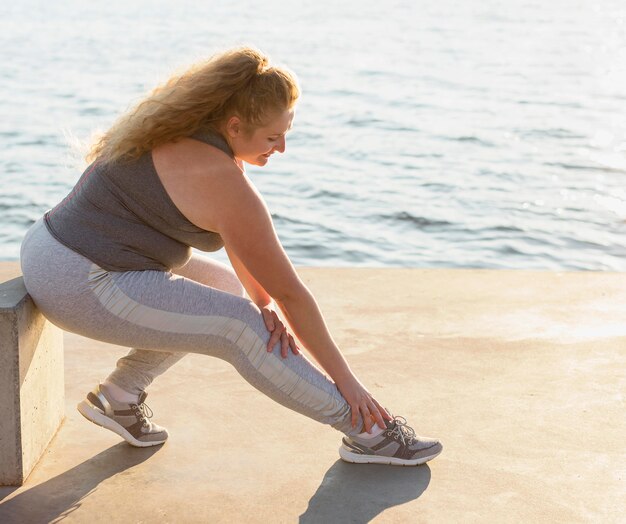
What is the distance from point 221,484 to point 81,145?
1021 millimetres

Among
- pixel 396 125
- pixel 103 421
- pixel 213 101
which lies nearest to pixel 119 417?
pixel 103 421

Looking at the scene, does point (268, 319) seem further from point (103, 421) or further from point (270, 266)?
point (103, 421)

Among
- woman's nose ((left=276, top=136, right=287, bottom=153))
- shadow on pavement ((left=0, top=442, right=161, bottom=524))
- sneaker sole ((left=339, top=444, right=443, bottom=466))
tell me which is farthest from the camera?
sneaker sole ((left=339, top=444, right=443, bottom=466))

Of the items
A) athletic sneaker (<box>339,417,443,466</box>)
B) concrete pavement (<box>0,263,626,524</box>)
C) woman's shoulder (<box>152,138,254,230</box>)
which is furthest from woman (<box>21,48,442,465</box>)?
concrete pavement (<box>0,263,626,524</box>)

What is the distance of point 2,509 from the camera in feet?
8.70

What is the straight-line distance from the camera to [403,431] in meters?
2.97

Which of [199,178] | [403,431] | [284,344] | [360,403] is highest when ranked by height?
[199,178]

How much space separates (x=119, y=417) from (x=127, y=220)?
599 millimetres

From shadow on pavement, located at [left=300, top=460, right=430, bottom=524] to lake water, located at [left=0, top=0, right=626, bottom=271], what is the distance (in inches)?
46.9

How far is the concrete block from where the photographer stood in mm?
2697

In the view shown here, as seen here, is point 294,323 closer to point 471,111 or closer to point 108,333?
point 108,333

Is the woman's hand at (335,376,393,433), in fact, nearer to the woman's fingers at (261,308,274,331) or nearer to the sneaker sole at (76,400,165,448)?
the woman's fingers at (261,308,274,331)

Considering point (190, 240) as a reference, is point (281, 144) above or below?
above

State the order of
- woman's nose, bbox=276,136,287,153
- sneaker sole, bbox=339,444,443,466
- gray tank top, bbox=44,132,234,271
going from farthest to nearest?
1. sneaker sole, bbox=339,444,443,466
2. woman's nose, bbox=276,136,287,153
3. gray tank top, bbox=44,132,234,271
